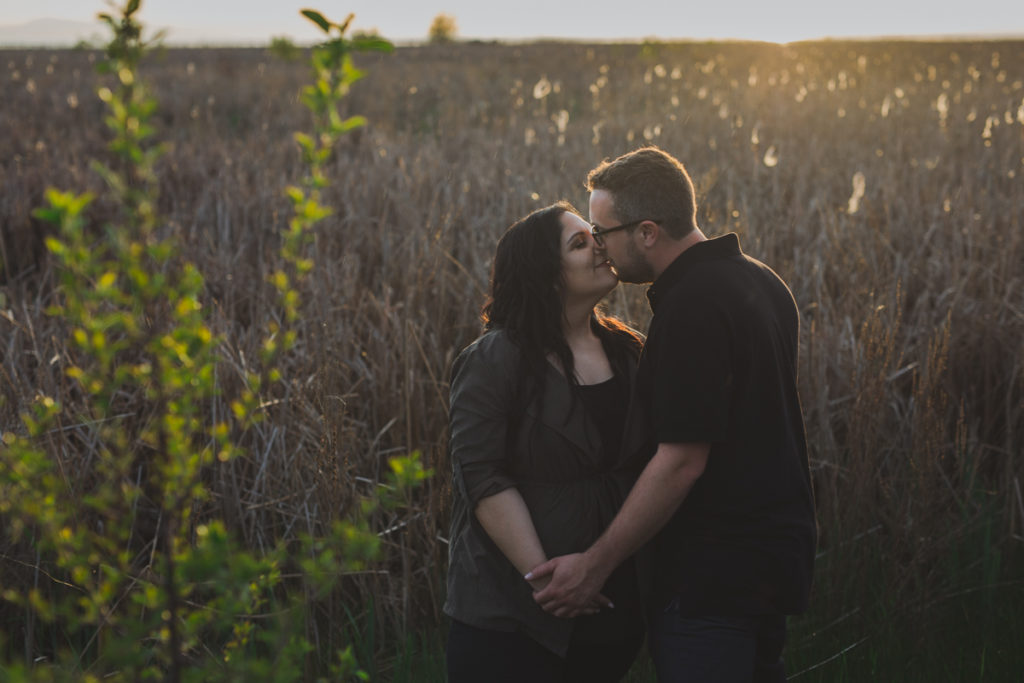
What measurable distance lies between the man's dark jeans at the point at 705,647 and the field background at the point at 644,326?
84 cm

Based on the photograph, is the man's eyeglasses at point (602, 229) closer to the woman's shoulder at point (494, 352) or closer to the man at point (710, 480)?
the man at point (710, 480)

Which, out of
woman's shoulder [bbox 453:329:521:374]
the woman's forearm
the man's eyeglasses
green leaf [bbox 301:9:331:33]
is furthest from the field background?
the man's eyeglasses

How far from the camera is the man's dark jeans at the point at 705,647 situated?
1.99 metres

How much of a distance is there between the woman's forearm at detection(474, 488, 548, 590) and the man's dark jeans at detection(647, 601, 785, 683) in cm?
31

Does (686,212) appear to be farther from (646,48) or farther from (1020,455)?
(646,48)

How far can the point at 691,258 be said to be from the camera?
2.15 m

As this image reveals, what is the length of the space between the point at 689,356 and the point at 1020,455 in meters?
2.69

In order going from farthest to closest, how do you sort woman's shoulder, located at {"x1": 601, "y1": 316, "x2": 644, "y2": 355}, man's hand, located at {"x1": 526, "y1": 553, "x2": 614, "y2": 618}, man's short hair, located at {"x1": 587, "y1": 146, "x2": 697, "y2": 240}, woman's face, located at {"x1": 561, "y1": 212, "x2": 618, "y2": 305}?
woman's shoulder, located at {"x1": 601, "y1": 316, "x2": 644, "y2": 355} < woman's face, located at {"x1": 561, "y1": 212, "x2": 618, "y2": 305} < man's short hair, located at {"x1": 587, "y1": 146, "x2": 697, "y2": 240} < man's hand, located at {"x1": 526, "y1": 553, "x2": 614, "y2": 618}

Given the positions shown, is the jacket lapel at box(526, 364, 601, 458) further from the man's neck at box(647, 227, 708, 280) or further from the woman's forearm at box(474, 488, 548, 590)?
the man's neck at box(647, 227, 708, 280)

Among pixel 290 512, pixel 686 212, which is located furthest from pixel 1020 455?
pixel 290 512

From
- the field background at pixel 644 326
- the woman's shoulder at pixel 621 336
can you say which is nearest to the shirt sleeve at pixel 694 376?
the woman's shoulder at pixel 621 336

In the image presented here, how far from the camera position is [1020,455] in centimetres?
388

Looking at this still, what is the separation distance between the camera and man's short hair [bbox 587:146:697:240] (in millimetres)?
2178

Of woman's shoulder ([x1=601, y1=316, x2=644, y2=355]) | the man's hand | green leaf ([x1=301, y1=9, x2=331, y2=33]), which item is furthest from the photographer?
woman's shoulder ([x1=601, y1=316, x2=644, y2=355])
